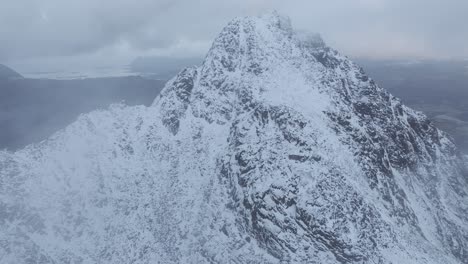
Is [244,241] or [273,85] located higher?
[273,85]

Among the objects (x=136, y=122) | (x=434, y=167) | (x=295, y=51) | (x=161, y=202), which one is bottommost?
(x=161, y=202)

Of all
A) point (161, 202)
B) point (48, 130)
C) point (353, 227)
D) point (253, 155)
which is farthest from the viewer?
point (48, 130)

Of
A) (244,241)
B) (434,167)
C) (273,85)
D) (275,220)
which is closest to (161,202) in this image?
(244,241)

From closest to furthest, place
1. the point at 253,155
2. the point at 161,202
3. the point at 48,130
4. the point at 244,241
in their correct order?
the point at 244,241 < the point at 253,155 < the point at 161,202 < the point at 48,130

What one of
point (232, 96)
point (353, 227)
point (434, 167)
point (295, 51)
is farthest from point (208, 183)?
point (434, 167)

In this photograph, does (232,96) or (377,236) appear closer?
(377,236)

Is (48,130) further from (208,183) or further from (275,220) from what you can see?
(275,220)

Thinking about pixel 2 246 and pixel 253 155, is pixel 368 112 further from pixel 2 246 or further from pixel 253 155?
pixel 2 246
